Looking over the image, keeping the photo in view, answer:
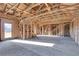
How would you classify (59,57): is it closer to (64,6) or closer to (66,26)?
(64,6)

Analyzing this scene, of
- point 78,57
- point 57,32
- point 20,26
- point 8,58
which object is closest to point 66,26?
point 57,32

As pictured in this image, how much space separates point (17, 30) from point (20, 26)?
587 mm

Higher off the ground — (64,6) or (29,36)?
(64,6)

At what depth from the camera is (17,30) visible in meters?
9.80

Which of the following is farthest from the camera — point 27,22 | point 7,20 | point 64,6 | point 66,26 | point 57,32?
point 57,32

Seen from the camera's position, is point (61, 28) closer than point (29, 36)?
No

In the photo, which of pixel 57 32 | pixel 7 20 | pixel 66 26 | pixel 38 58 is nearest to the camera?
pixel 38 58

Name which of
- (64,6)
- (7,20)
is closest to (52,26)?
(7,20)

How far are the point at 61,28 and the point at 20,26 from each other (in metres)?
5.35

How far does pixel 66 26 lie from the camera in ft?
41.3

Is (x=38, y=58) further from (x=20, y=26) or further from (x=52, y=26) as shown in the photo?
(x=52, y=26)

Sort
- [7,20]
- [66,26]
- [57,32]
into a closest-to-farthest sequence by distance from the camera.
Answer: [7,20] < [66,26] < [57,32]

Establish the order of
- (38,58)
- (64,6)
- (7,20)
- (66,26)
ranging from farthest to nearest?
(66,26) → (7,20) → (64,6) → (38,58)

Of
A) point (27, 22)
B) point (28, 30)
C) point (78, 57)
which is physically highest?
point (27, 22)
